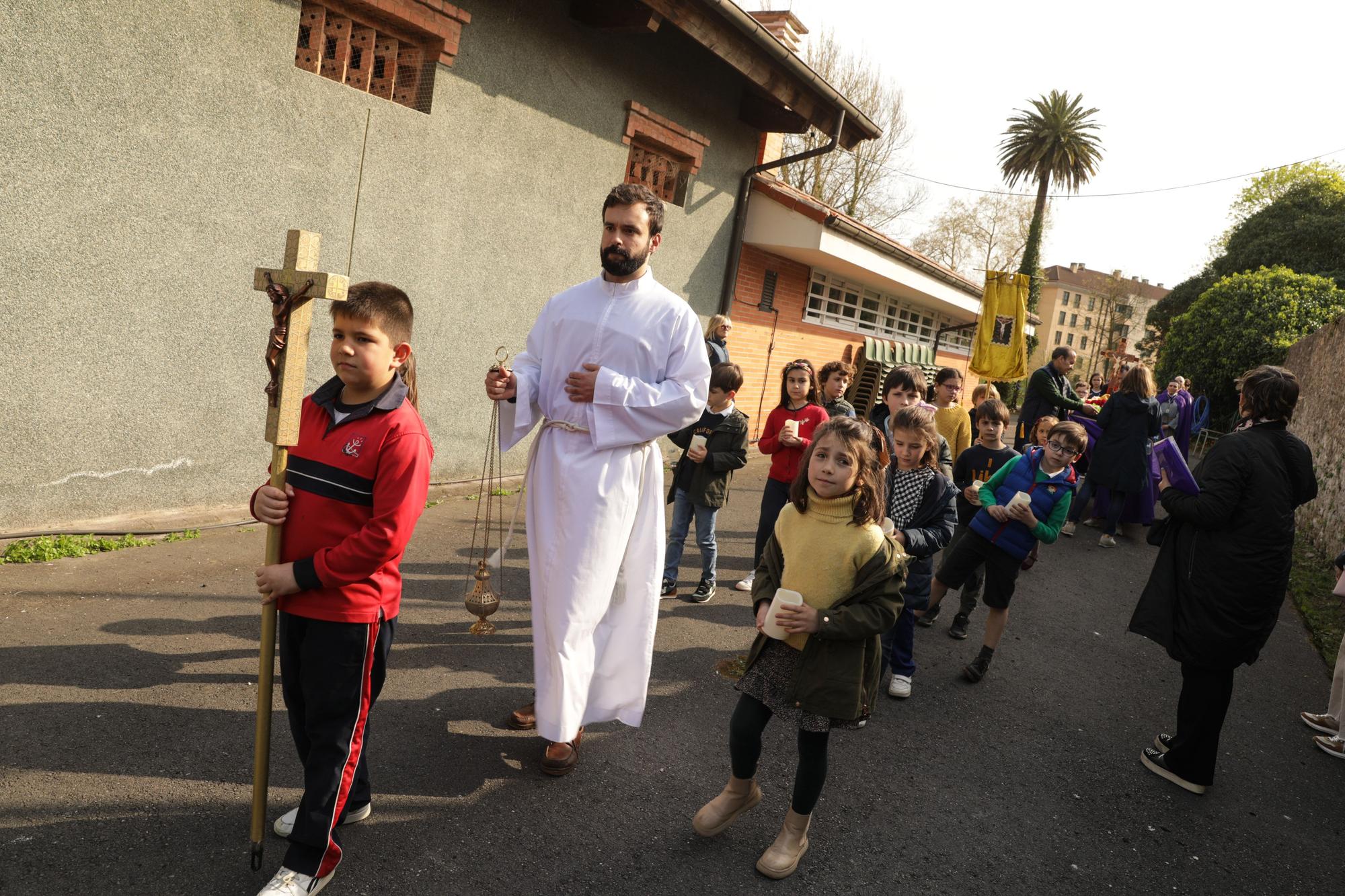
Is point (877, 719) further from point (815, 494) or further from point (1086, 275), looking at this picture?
point (1086, 275)

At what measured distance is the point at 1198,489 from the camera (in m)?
3.99

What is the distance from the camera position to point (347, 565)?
92.5 inches

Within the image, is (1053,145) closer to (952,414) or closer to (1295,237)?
(1295,237)

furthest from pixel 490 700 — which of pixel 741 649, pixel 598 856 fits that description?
pixel 741 649

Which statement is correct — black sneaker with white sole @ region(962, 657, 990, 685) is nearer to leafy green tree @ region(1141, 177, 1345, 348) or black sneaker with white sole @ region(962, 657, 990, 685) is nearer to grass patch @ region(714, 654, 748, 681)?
grass patch @ region(714, 654, 748, 681)

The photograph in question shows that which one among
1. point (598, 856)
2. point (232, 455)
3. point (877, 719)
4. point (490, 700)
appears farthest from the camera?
point (232, 455)

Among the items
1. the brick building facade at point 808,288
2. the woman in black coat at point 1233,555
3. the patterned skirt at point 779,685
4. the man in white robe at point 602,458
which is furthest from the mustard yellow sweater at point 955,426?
the brick building facade at point 808,288

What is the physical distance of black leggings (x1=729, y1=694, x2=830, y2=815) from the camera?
9.40 ft

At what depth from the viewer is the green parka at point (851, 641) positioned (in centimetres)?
275

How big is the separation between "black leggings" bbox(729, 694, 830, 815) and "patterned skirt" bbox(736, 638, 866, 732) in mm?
35

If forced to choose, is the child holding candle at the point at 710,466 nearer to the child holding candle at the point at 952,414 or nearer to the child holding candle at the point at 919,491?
the child holding candle at the point at 919,491

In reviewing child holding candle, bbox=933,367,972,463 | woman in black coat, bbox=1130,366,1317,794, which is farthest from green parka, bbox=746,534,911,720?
child holding candle, bbox=933,367,972,463

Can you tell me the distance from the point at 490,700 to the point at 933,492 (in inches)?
88.7

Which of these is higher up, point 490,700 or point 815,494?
point 815,494
